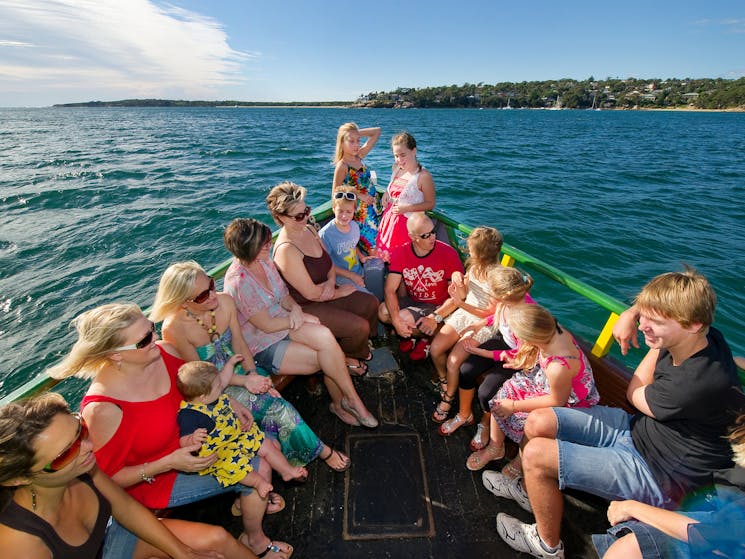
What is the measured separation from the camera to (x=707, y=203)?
1349cm

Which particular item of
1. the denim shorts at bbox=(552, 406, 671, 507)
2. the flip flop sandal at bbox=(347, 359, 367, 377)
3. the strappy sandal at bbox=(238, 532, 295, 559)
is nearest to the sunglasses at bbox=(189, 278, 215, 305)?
the strappy sandal at bbox=(238, 532, 295, 559)

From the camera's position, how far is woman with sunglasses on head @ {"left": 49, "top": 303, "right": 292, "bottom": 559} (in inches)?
65.7

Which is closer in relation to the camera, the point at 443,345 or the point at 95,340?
the point at 95,340

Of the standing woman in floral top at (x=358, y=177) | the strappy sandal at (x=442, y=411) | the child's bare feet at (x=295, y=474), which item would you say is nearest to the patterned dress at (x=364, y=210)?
the standing woman in floral top at (x=358, y=177)

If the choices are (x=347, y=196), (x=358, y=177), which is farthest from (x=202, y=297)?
(x=358, y=177)

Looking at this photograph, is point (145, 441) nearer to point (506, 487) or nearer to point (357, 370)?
point (357, 370)

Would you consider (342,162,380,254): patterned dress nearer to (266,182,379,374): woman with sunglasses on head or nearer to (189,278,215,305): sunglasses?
(266,182,379,374): woman with sunglasses on head

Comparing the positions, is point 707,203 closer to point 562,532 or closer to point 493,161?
point 493,161

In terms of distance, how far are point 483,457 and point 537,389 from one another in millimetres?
622

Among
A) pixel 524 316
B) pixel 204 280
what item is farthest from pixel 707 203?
pixel 204 280

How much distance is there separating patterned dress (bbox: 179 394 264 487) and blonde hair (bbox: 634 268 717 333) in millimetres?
2241

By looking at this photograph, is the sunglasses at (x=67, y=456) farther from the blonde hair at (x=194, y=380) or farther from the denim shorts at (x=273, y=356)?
the denim shorts at (x=273, y=356)

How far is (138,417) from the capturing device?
1801mm

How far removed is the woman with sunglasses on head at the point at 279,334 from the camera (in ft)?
8.66
